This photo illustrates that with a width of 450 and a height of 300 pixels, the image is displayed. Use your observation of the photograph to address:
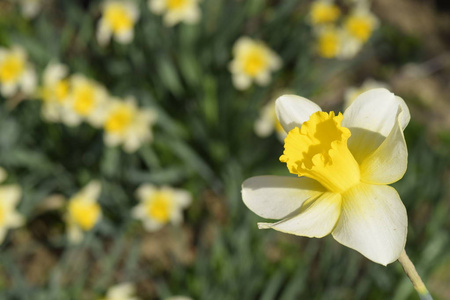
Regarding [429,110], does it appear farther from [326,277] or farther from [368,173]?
[368,173]

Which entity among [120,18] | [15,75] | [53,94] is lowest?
[53,94]

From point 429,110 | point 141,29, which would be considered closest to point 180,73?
point 141,29

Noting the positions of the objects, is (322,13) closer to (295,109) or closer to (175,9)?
(175,9)

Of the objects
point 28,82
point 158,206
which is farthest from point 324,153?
point 28,82

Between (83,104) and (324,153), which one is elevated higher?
(324,153)

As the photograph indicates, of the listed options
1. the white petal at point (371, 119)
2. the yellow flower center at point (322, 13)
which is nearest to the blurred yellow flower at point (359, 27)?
the yellow flower center at point (322, 13)

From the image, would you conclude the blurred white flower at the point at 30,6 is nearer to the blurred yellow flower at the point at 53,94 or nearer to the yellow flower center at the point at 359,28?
the blurred yellow flower at the point at 53,94
